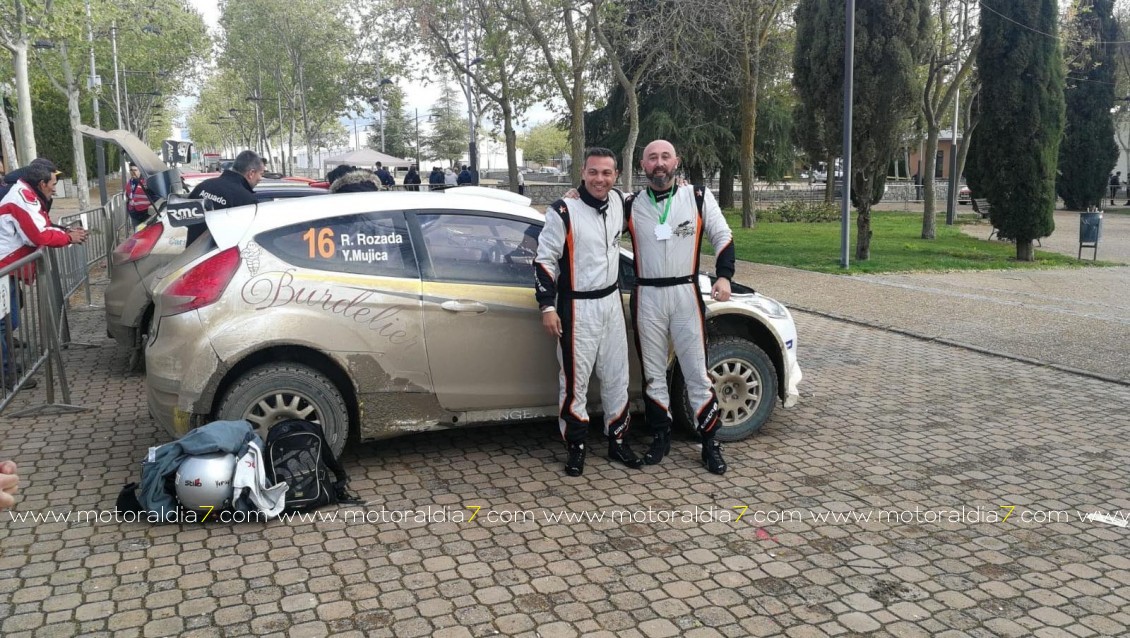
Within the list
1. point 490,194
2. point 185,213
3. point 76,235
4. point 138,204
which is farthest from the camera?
point 138,204

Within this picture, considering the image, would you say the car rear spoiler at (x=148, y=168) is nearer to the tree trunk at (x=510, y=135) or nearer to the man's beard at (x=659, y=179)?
the man's beard at (x=659, y=179)

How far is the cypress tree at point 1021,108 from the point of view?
17438mm

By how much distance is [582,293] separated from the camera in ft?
17.5

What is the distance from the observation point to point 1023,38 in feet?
57.2

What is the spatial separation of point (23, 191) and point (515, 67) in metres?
19.6

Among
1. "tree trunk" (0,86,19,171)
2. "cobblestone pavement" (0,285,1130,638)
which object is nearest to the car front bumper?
"cobblestone pavement" (0,285,1130,638)

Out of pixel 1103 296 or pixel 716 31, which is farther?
pixel 716 31

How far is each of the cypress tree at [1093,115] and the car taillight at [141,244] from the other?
106 ft

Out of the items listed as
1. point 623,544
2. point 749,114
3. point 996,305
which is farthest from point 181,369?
point 749,114

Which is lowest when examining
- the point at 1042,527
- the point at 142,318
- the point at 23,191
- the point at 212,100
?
the point at 1042,527

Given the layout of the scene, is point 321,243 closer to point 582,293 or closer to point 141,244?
point 582,293

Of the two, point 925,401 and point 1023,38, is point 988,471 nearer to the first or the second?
point 925,401

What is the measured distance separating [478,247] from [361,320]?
32.8 inches

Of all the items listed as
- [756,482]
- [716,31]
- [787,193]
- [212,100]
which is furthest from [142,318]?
[212,100]
